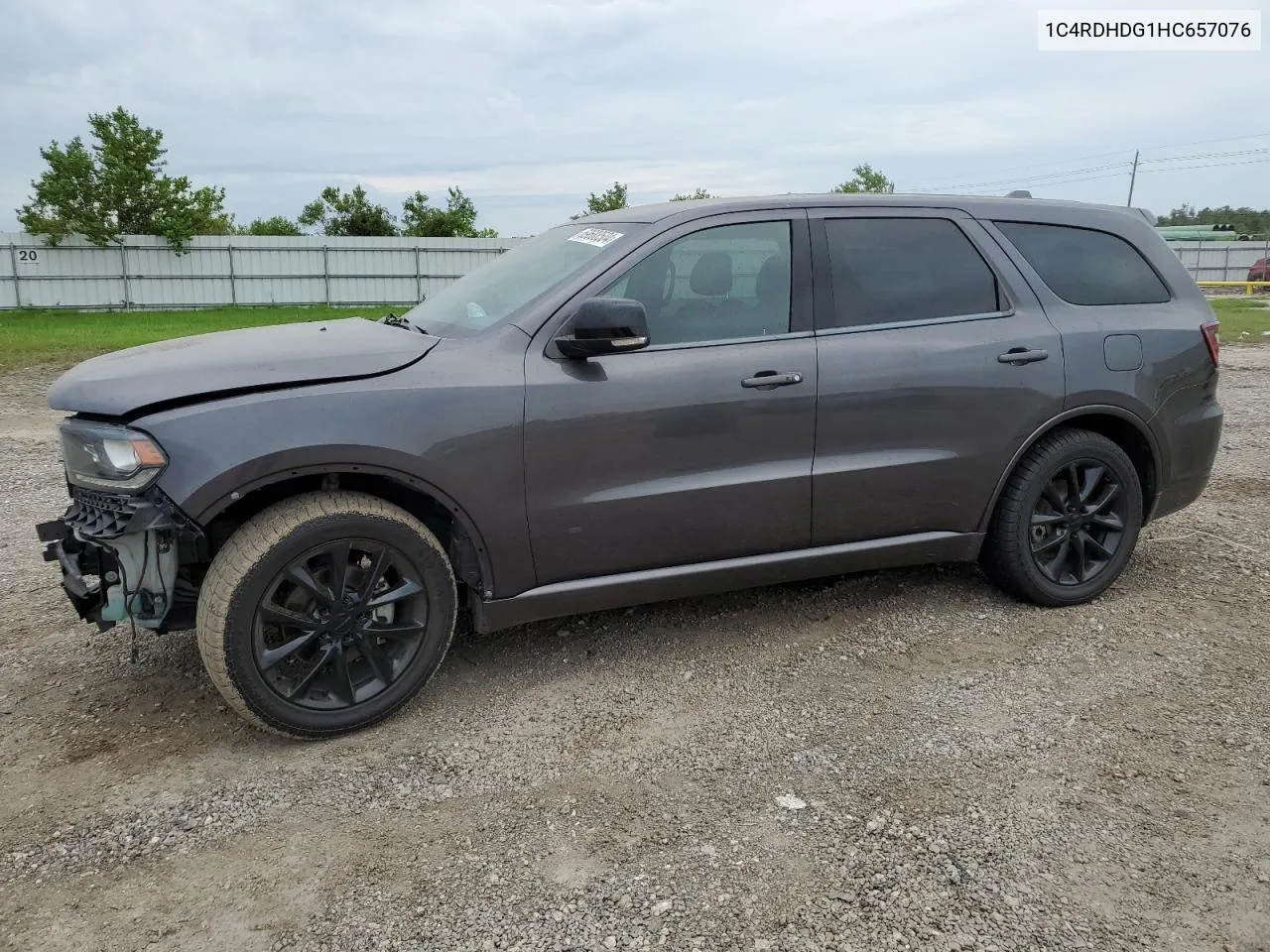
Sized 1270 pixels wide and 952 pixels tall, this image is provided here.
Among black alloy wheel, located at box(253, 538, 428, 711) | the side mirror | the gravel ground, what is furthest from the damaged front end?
the side mirror

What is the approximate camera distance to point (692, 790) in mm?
3012

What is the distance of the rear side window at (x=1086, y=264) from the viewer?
4328 millimetres

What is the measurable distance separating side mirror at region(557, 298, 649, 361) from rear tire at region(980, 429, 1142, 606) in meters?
1.96

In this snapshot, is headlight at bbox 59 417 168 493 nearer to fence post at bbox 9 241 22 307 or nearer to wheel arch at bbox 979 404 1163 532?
wheel arch at bbox 979 404 1163 532

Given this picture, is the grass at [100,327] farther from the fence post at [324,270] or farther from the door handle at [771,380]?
the door handle at [771,380]

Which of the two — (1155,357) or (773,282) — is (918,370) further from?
(1155,357)

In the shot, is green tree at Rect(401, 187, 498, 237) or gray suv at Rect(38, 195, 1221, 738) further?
green tree at Rect(401, 187, 498, 237)

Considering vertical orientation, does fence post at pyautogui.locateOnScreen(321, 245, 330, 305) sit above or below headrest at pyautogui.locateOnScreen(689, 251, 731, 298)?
above

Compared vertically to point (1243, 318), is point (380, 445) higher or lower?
lower

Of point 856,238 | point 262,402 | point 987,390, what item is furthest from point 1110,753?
point 262,402

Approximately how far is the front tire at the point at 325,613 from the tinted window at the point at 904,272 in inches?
76.2

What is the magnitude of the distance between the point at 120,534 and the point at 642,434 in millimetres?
1741

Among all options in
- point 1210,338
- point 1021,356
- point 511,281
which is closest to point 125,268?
point 511,281

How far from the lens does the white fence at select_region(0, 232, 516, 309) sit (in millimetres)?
26984
